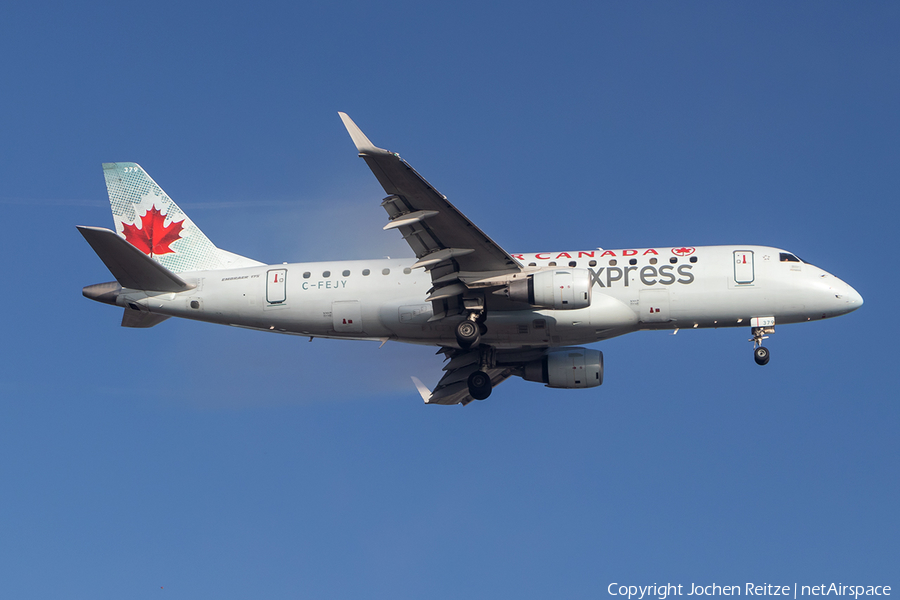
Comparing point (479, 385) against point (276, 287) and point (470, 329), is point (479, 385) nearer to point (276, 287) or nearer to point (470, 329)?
point (470, 329)

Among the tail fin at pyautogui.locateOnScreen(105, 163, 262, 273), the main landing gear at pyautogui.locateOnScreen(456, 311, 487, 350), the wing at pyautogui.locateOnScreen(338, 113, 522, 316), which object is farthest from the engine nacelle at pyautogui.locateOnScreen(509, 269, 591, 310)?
the tail fin at pyautogui.locateOnScreen(105, 163, 262, 273)

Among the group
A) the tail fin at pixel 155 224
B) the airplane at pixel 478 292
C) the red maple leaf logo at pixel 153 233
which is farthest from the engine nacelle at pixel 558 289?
the red maple leaf logo at pixel 153 233

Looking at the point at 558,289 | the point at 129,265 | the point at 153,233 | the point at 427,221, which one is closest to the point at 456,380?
the point at 558,289

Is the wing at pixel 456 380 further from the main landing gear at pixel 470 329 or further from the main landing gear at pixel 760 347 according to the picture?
the main landing gear at pixel 760 347

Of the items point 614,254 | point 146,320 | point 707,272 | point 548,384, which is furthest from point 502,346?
point 146,320

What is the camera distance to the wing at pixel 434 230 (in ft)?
102

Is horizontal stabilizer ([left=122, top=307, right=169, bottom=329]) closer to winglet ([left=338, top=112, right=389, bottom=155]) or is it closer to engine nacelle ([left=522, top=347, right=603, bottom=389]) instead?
winglet ([left=338, top=112, right=389, bottom=155])

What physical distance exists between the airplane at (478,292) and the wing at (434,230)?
2.3 inches

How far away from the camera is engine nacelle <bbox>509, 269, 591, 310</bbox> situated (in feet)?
113

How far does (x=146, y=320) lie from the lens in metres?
39.3

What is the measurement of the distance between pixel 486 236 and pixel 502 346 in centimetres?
630

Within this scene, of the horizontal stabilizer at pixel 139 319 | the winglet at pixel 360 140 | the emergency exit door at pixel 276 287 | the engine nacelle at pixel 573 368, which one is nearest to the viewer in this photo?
the winglet at pixel 360 140

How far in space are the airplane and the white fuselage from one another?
4 centimetres

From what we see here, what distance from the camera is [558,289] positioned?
34.4 m
